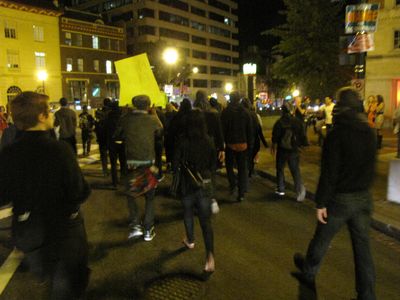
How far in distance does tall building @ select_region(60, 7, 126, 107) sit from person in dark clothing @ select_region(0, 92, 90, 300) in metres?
47.9

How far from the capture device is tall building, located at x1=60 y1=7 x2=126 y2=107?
4919cm

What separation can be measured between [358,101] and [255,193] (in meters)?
4.97

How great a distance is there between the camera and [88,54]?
52.0m

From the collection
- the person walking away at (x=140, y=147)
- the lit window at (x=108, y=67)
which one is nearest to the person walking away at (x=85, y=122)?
the person walking away at (x=140, y=147)

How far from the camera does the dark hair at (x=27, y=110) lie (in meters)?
2.69

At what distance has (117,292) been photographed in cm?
424

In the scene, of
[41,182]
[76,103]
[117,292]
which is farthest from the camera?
[76,103]

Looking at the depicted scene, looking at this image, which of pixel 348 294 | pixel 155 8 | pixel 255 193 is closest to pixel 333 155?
pixel 348 294

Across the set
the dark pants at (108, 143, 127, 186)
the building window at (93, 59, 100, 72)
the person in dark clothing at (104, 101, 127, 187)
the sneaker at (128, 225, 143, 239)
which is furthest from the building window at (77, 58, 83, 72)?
the sneaker at (128, 225, 143, 239)

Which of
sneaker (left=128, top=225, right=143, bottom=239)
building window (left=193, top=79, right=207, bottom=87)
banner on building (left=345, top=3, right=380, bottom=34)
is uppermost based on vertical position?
building window (left=193, top=79, right=207, bottom=87)

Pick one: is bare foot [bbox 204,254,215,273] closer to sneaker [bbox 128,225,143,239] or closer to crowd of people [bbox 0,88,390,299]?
crowd of people [bbox 0,88,390,299]

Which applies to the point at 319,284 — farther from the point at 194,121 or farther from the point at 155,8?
the point at 155,8

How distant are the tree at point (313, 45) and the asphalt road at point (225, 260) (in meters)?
17.5

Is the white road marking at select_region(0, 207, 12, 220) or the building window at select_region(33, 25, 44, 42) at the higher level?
the building window at select_region(33, 25, 44, 42)
